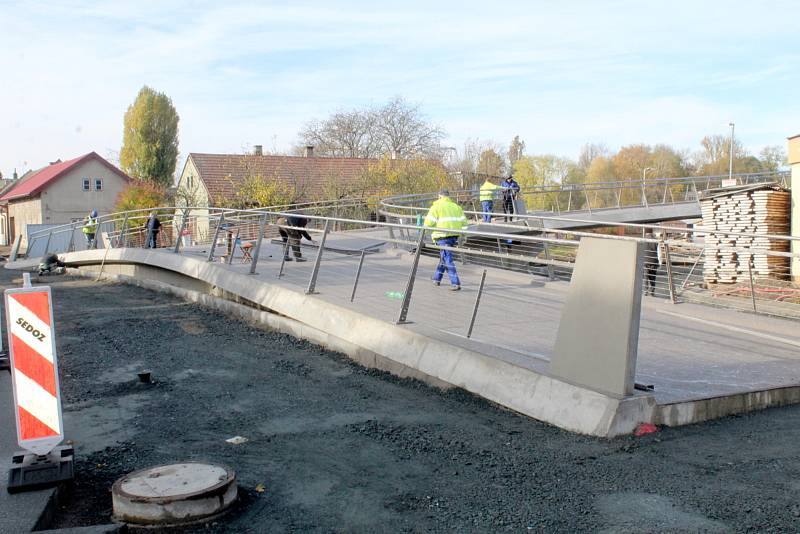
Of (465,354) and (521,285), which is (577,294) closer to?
(465,354)

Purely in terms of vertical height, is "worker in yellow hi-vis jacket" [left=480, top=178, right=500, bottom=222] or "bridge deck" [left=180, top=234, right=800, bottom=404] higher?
"worker in yellow hi-vis jacket" [left=480, top=178, right=500, bottom=222]

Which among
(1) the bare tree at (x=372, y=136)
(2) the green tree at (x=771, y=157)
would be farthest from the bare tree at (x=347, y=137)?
(2) the green tree at (x=771, y=157)

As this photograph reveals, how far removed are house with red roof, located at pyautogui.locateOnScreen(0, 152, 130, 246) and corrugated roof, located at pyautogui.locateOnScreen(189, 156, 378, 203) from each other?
17467 mm

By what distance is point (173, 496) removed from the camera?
442 cm

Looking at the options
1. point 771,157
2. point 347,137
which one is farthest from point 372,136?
point 771,157

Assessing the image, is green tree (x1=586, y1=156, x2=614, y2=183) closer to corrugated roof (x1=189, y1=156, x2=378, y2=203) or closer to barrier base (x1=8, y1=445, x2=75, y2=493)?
corrugated roof (x1=189, y1=156, x2=378, y2=203)

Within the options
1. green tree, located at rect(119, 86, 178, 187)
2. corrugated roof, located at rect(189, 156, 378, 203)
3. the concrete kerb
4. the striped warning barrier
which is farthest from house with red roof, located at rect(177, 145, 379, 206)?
the striped warning barrier

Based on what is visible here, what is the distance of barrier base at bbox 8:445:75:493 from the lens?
476 centimetres

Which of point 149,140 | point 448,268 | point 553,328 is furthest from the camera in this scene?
point 149,140

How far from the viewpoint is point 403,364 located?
807 centimetres

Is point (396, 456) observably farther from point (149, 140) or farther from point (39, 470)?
point (149, 140)

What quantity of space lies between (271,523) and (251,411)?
2494 mm

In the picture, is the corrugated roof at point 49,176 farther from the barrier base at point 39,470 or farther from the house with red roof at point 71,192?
the barrier base at point 39,470

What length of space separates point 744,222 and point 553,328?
13938 millimetres
